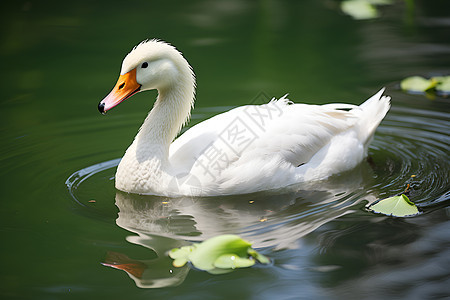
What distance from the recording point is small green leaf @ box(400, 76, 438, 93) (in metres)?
8.04

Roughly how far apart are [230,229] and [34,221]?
5.26ft

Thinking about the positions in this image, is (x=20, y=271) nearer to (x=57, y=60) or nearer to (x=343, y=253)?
(x=343, y=253)

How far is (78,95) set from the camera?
8.38 meters

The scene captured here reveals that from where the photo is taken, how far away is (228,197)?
5.64 meters

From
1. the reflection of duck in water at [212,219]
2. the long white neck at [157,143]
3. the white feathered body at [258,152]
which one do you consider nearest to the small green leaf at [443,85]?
the white feathered body at [258,152]

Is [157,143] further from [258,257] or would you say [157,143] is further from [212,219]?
[258,257]

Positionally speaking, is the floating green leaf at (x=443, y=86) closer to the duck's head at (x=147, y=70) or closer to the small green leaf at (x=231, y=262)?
the duck's head at (x=147, y=70)

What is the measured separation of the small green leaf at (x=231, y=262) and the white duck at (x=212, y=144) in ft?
3.79

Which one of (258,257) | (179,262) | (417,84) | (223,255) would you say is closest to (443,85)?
(417,84)

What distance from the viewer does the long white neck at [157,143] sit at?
5.64m

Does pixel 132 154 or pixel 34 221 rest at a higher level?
pixel 132 154

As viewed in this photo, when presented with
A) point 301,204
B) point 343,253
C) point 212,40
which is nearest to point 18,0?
point 212,40

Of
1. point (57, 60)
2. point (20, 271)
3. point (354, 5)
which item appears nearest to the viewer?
point (20, 271)

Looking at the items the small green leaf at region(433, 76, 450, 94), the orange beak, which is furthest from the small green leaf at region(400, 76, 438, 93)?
the orange beak
